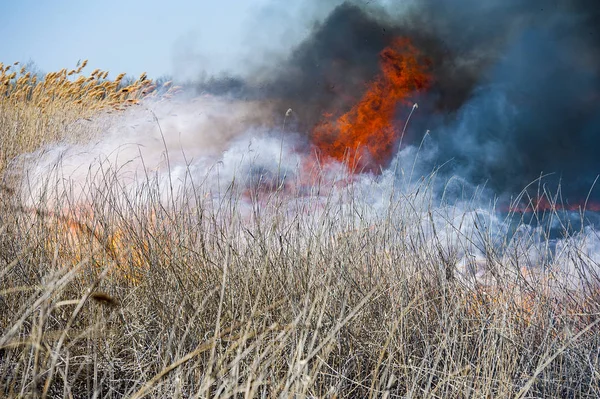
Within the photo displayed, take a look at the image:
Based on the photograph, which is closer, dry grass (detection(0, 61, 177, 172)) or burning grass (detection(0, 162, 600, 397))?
burning grass (detection(0, 162, 600, 397))

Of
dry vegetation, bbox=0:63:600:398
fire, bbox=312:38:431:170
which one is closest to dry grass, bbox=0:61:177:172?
fire, bbox=312:38:431:170

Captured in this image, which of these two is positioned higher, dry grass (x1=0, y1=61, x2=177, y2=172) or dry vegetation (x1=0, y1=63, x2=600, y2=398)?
dry grass (x1=0, y1=61, x2=177, y2=172)

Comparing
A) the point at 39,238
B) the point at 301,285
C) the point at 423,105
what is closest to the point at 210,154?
the point at 423,105

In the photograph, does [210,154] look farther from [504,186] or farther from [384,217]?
[384,217]

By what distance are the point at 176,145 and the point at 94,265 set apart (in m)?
4.83

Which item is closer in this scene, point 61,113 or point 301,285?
point 301,285

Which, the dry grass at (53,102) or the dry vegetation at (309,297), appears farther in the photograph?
the dry grass at (53,102)

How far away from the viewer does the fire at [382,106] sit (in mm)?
6676

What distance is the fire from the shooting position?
→ 668 centimetres

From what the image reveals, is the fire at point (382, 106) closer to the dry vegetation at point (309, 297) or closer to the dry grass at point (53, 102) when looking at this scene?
the dry grass at point (53, 102)

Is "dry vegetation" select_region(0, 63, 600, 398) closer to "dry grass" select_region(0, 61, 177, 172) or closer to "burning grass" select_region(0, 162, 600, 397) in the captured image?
"burning grass" select_region(0, 162, 600, 397)

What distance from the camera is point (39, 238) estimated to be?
261cm

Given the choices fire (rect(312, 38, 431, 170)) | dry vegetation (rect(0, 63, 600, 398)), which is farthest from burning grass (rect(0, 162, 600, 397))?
fire (rect(312, 38, 431, 170))

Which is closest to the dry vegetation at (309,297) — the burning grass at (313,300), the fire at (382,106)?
the burning grass at (313,300)
